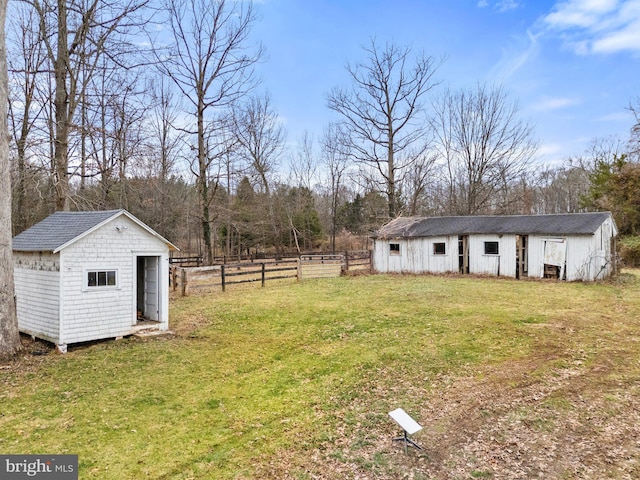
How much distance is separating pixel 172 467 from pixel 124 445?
0.88 meters

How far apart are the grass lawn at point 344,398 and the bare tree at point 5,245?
21.5 inches

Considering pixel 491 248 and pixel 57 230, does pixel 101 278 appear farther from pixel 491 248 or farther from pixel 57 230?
pixel 491 248

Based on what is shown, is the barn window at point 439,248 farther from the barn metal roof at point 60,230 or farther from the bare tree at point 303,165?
the bare tree at point 303,165

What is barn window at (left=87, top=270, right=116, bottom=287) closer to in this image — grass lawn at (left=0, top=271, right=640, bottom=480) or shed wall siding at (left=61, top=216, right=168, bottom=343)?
shed wall siding at (left=61, top=216, right=168, bottom=343)

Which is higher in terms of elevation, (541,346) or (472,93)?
(472,93)

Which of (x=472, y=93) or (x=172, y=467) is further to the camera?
(x=472, y=93)

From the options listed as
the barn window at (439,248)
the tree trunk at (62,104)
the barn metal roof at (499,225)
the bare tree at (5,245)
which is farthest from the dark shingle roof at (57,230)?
the barn window at (439,248)

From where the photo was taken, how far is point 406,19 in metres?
17.5

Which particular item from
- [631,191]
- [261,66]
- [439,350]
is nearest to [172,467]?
[439,350]

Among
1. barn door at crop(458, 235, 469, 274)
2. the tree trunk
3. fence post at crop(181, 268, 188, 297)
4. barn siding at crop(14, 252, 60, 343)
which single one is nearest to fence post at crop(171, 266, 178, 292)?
fence post at crop(181, 268, 188, 297)

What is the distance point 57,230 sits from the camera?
8953mm

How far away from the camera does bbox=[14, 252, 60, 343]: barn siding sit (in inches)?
320

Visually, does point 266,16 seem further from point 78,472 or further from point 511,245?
point 78,472

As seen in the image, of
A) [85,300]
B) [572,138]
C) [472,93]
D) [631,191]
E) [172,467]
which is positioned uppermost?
[472,93]
